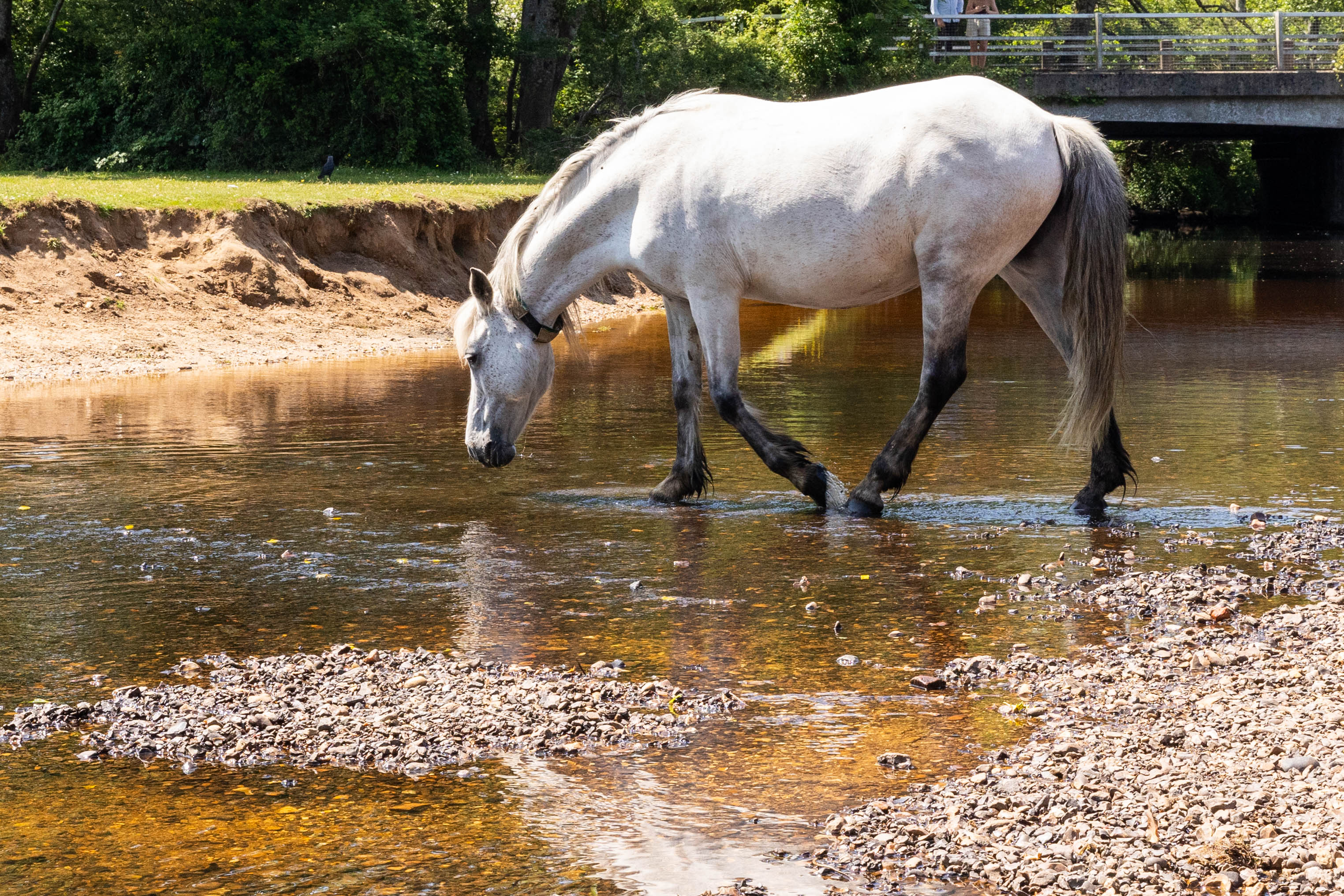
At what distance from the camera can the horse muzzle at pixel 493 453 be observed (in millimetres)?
8500

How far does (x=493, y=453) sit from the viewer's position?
852 cm

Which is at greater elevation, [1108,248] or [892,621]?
[1108,248]

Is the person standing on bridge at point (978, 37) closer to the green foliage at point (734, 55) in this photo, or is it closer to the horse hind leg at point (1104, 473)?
the green foliage at point (734, 55)

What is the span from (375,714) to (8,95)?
99.7 ft

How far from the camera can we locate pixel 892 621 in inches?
231

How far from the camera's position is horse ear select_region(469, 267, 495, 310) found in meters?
8.27

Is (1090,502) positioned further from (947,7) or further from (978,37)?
(978,37)

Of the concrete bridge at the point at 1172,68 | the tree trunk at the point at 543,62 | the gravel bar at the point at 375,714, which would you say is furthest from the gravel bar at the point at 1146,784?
the concrete bridge at the point at 1172,68

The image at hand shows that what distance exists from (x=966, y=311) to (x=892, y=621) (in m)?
2.58

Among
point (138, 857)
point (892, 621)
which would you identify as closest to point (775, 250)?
point (892, 621)

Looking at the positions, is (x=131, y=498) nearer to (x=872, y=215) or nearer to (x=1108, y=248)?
(x=872, y=215)

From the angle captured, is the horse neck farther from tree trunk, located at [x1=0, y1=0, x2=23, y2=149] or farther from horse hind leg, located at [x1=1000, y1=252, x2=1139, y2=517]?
tree trunk, located at [x1=0, y1=0, x2=23, y2=149]

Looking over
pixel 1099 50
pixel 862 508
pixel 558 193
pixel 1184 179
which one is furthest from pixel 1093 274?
pixel 1184 179

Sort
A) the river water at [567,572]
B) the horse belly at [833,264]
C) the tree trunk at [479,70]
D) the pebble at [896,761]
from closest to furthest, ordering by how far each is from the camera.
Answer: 1. the river water at [567,572]
2. the pebble at [896,761]
3. the horse belly at [833,264]
4. the tree trunk at [479,70]
